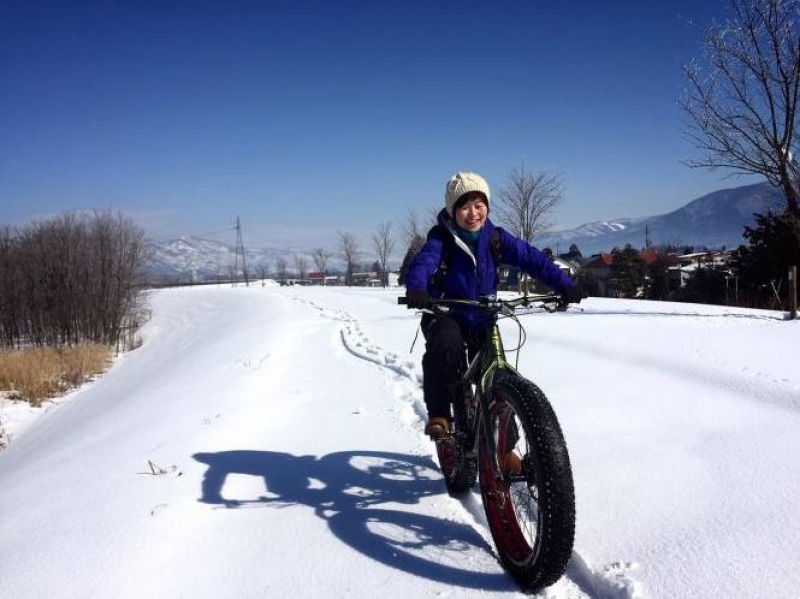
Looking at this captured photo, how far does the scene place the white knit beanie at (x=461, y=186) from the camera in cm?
297

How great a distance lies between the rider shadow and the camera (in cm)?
248

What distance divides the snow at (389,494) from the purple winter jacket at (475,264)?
4.16 ft

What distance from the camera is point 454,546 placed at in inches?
102

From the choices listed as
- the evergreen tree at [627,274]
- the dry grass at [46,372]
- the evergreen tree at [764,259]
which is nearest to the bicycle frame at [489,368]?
the dry grass at [46,372]

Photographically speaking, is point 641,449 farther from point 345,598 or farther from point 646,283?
point 646,283

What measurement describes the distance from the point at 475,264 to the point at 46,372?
1871cm

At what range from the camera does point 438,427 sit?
2.91 meters

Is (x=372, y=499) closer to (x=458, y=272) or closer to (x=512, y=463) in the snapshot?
(x=512, y=463)

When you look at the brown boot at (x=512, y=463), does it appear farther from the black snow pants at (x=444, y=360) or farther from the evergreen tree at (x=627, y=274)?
the evergreen tree at (x=627, y=274)

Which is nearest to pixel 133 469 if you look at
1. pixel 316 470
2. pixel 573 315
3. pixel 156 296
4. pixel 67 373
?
pixel 316 470

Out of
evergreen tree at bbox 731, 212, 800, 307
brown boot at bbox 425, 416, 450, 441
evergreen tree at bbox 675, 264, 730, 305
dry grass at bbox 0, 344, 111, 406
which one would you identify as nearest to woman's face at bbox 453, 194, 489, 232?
brown boot at bbox 425, 416, 450, 441

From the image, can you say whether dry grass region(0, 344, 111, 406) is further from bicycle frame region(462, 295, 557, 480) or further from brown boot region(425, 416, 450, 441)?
bicycle frame region(462, 295, 557, 480)

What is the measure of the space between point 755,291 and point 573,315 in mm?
21169

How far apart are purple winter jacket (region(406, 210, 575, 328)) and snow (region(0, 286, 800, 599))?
127cm
